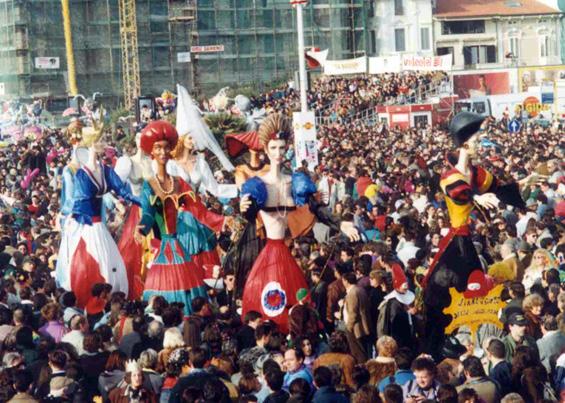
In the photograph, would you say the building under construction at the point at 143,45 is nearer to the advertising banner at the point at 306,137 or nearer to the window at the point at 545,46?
the window at the point at 545,46

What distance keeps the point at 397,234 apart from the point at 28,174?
1381 centimetres

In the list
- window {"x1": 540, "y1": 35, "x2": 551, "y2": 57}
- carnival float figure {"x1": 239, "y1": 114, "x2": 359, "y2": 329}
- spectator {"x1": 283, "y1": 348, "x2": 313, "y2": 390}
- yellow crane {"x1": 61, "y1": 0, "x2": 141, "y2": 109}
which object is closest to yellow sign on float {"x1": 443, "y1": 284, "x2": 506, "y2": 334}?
carnival float figure {"x1": 239, "y1": 114, "x2": 359, "y2": 329}

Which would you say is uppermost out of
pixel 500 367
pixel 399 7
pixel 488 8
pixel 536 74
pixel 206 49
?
pixel 399 7

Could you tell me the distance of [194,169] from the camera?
14.8 meters

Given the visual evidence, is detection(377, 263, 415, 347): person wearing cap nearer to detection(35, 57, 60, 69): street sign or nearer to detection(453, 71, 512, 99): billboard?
detection(35, 57, 60, 69): street sign

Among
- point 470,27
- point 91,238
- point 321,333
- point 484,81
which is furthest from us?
point 470,27

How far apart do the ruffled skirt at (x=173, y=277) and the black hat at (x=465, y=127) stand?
2.63 metres

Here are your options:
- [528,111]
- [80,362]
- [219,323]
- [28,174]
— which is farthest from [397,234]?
[528,111]

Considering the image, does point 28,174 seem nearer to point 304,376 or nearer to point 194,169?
point 194,169

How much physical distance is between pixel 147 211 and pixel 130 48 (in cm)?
5236

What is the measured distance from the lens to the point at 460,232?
11.8m

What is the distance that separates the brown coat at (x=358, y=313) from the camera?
10812mm

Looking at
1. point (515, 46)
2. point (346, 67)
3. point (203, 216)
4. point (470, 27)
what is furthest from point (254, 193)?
point (515, 46)

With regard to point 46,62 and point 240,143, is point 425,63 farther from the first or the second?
point 240,143
